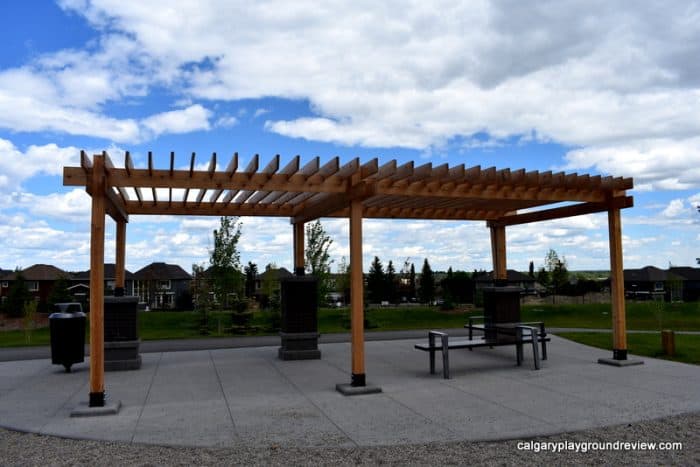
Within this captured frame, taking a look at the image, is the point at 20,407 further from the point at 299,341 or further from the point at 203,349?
the point at 203,349

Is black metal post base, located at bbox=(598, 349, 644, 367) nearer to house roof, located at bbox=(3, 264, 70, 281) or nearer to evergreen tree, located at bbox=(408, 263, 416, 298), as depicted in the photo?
Result: evergreen tree, located at bbox=(408, 263, 416, 298)

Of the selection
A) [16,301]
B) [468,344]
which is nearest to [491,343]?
[468,344]

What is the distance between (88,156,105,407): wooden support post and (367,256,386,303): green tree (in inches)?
1732

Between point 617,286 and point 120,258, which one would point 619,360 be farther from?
point 120,258

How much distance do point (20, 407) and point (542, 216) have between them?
10.1 metres

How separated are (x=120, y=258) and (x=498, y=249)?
8303 mm

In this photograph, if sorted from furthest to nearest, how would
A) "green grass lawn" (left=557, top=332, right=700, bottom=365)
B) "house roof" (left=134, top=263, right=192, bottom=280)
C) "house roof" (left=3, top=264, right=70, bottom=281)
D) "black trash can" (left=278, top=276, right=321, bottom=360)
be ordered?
"house roof" (left=134, top=263, right=192, bottom=280) < "house roof" (left=3, top=264, right=70, bottom=281) < "black trash can" (left=278, top=276, right=321, bottom=360) < "green grass lawn" (left=557, top=332, right=700, bottom=365)

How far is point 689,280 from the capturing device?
63062 mm

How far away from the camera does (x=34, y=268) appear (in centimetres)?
5044

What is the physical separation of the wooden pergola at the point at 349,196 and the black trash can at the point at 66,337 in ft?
3.28

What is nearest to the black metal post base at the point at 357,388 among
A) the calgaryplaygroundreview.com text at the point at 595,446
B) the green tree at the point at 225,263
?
the calgaryplaygroundreview.com text at the point at 595,446

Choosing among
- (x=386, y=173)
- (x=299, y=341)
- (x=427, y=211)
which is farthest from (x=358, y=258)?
(x=427, y=211)

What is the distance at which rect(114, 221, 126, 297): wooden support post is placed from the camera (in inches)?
396

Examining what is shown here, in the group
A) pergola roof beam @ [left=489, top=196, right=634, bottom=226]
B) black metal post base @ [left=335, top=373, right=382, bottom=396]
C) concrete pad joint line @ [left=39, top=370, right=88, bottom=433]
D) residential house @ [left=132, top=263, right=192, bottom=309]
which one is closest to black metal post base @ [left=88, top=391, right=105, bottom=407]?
concrete pad joint line @ [left=39, top=370, right=88, bottom=433]
